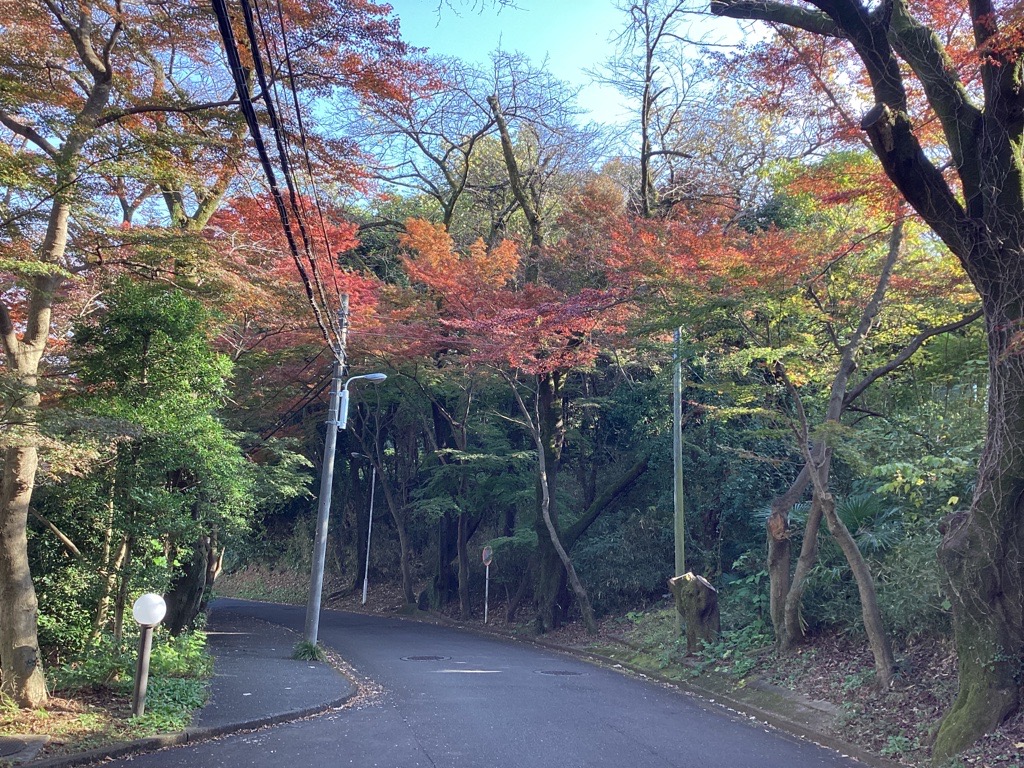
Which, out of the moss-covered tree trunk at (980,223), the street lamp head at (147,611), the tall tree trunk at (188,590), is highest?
the moss-covered tree trunk at (980,223)

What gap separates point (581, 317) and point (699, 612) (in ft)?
20.1

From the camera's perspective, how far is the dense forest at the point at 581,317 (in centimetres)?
754

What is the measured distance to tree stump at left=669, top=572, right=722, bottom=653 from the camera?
1441 cm

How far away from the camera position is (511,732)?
8.21m

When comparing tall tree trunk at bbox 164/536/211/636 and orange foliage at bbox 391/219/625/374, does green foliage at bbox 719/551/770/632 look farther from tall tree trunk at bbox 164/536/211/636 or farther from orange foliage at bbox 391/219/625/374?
tall tree trunk at bbox 164/536/211/636

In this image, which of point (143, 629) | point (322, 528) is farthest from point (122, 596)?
point (322, 528)

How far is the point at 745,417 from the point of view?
794 inches

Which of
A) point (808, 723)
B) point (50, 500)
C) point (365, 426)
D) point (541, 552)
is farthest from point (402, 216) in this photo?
point (808, 723)

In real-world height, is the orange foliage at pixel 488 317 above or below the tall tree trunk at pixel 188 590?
above

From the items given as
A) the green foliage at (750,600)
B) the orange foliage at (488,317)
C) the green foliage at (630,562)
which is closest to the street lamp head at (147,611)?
the orange foliage at (488,317)

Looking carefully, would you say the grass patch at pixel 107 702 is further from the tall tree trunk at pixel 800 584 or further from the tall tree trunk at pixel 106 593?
the tall tree trunk at pixel 800 584

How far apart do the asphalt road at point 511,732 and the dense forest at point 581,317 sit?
1.89 metres

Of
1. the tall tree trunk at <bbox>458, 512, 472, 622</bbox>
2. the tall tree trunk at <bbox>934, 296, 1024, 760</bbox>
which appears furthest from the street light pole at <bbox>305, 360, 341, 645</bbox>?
the tall tree trunk at <bbox>934, 296, 1024, 760</bbox>

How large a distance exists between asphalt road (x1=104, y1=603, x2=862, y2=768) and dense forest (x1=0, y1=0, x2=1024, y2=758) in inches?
74.6
